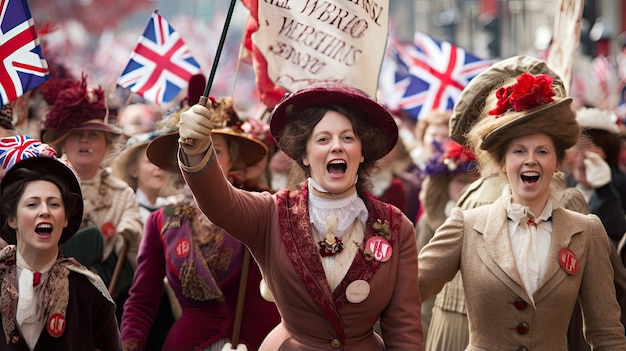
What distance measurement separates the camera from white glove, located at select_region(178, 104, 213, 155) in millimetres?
4770

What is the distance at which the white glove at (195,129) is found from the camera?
477 cm

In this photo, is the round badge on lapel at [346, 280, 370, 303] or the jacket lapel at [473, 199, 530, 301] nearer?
the round badge on lapel at [346, 280, 370, 303]

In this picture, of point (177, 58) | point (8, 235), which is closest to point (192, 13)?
point (177, 58)

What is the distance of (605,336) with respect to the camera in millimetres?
5758

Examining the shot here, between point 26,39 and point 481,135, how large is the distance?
2.56m

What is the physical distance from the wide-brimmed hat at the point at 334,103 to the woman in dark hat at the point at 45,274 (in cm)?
102

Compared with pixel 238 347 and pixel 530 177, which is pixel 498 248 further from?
pixel 238 347

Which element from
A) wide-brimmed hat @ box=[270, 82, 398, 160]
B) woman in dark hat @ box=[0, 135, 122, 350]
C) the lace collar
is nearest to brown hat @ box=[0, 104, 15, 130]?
woman in dark hat @ box=[0, 135, 122, 350]

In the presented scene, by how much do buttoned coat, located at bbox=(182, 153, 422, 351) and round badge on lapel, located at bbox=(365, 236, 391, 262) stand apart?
0.03 m

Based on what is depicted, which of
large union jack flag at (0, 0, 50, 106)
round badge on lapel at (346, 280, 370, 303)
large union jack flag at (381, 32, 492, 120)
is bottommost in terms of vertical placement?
round badge on lapel at (346, 280, 370, 303)

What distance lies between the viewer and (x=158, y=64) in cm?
1000

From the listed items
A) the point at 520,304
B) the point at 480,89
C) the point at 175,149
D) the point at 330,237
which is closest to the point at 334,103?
the point at 330,237

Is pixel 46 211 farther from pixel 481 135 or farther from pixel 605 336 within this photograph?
pixel 605 336

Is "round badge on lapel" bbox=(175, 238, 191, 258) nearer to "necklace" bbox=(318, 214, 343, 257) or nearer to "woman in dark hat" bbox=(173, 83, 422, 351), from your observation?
"woman in dark hat" bbox=(173, 83, 422, 351)
